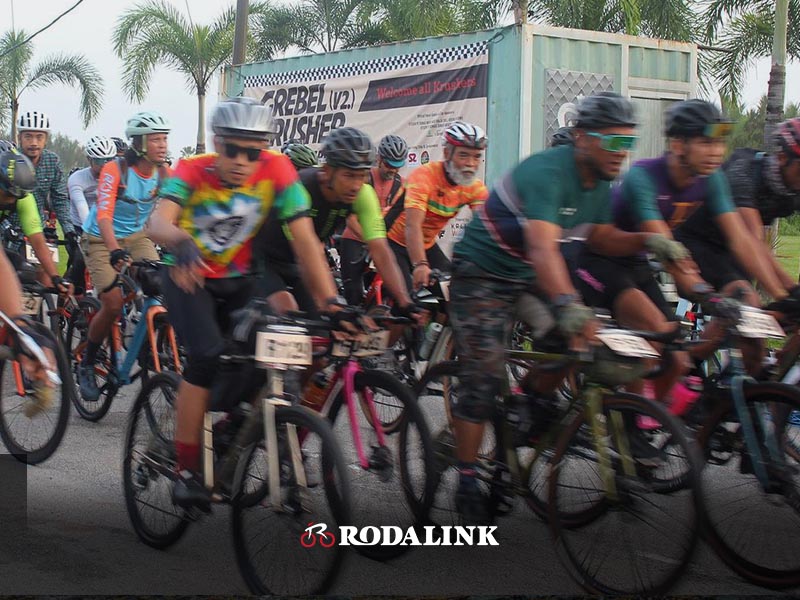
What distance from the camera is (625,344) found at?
4.29 metres

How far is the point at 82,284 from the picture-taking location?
9898 mm

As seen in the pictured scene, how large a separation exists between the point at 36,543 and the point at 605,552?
2.57 m

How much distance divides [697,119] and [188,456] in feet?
9.22

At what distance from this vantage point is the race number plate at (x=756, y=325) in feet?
15.1

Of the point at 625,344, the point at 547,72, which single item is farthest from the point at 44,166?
the point at 625,344

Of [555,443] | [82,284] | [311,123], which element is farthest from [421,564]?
[311,123]

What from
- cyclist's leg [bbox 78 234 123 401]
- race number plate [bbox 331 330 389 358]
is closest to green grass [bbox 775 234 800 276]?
cyclist's leg [bbox 78 234 123 401]

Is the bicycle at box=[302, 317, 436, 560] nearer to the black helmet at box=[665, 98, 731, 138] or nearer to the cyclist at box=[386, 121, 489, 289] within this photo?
the black helmet at box=[665, 98, 731, 138]

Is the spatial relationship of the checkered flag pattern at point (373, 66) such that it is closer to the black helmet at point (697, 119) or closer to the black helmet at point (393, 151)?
the black helmet at point (393, 151)

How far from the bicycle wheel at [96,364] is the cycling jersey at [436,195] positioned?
241 centimetres

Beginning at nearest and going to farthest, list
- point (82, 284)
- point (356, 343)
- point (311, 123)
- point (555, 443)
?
point (555, 443) < point (356, 343) < point (82, 284) < point (311, 123)

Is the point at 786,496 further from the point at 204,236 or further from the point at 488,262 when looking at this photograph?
the point at 204,236

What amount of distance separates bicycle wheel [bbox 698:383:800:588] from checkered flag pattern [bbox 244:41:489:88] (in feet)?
31.9

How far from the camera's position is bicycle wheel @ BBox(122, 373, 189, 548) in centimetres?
497
